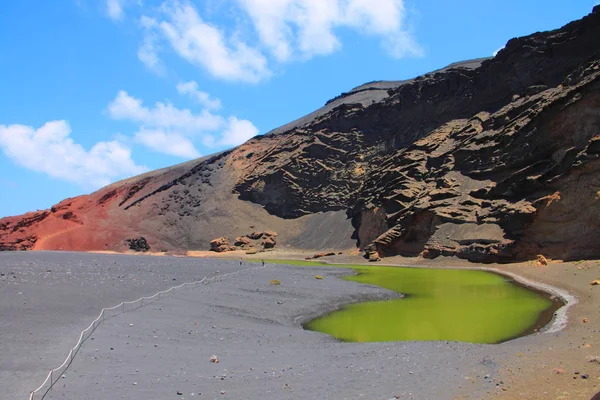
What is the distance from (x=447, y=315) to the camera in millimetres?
20156

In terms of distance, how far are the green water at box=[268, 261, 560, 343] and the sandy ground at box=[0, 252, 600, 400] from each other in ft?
5.18

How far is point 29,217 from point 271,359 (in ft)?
281

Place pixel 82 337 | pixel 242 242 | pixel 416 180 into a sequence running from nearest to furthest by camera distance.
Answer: pixel 82 337 → pixel 416 180 → pixel 242 242

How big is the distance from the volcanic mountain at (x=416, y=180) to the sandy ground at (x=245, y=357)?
2202cm

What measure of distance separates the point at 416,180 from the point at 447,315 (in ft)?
135

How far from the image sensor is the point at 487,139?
174 feet

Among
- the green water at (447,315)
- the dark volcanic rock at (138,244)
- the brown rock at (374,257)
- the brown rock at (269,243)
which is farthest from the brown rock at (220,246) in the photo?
the green water at (447,315)

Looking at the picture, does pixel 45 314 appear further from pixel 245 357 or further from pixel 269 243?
pixel 269 243

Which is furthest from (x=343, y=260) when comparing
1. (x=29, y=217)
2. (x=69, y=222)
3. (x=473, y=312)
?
(x=29, y=217)

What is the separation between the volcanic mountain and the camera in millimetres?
38438

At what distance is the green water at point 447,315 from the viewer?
1642cm

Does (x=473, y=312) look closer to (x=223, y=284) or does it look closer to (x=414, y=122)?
(x=223, y=284)

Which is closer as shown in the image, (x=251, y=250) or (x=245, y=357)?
(x=245, y=357)

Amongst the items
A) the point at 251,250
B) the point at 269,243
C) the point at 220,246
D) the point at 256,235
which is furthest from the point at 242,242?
the point at 269,243
